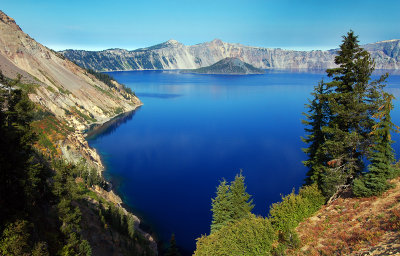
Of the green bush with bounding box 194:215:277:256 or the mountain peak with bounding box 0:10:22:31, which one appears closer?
the green bush with bounding box 194:215:277:256

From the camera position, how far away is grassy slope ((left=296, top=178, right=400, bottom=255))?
15336 mm

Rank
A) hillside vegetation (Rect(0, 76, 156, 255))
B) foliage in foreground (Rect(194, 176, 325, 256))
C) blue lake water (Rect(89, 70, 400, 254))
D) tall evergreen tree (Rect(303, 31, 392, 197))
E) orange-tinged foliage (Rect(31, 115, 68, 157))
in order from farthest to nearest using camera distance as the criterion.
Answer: orange-tinged foliage (Rect(31, 115, 68, 157)), blue lake water (Rect(89, 70, 400, 254)), tall evergreen tree (Rect(303, 31, 392, 197)), foliage in foreground (Rect(194, 176, 325, 256)), hillside vegetation (Rect(0, 76, 156, 255))

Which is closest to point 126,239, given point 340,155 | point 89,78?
point 340,155

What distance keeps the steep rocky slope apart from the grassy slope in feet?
144

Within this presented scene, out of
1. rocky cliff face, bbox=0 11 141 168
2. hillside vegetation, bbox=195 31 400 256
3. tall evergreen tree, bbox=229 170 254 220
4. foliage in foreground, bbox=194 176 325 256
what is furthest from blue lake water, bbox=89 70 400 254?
hillside vegetation, bbox=195 31 400 256

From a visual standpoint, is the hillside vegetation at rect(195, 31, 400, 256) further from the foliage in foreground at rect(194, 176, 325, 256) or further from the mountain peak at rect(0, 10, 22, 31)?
the mountain peak at rect(0, 10, 22, 31)

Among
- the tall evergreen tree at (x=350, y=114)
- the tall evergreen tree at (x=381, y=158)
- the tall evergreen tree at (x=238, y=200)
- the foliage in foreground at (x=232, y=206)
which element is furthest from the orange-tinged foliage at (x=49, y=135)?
the tall evergreen tree at (x=381, y=158)

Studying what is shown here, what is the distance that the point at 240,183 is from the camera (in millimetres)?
32625

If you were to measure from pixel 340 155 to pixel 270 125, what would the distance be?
3560 inches

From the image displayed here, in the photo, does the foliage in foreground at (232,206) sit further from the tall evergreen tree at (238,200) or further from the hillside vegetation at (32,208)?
the hillside vegetation at (32,208)

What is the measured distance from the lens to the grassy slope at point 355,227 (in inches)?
604

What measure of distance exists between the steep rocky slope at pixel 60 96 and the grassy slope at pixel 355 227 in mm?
44024

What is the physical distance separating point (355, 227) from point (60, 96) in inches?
5002

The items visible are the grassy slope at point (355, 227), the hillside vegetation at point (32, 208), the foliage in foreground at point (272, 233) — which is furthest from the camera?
the foliage in foreground at point (272, 233)
